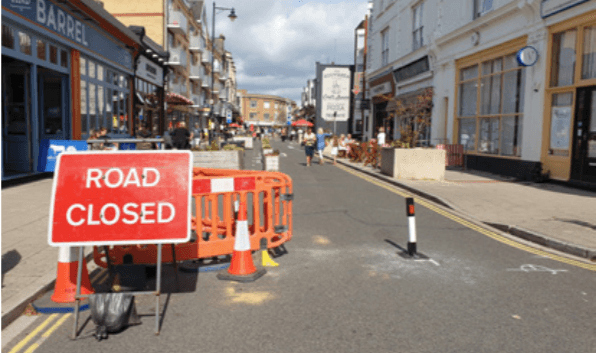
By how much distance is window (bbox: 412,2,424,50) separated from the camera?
86.4 feet

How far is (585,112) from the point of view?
13383 millimetres

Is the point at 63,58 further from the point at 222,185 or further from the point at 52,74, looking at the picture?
the point at 222,185

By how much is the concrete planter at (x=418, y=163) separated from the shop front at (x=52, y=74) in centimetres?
1055

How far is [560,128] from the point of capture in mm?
14484

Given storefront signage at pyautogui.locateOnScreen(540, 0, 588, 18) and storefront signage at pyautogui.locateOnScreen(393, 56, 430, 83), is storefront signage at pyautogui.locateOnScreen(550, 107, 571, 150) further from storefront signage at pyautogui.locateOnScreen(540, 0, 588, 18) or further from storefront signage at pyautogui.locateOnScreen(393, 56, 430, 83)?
storefront signage at pyautogui.locateOnScreen(393, 56, 430, 83)

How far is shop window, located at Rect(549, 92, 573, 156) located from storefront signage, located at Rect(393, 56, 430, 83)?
1062cm

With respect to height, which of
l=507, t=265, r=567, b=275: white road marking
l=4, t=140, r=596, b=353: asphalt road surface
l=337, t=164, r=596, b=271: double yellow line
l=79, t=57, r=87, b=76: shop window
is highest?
l=79, t=57, r=87, b=76: shop window

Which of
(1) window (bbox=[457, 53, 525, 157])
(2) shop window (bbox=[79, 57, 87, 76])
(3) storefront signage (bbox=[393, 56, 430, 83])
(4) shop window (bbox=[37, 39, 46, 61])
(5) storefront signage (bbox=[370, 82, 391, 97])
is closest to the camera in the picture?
(4) shop window (bbox=[37, 39, 46, 61])

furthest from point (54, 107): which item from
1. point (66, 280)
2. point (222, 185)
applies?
point (66, 280)

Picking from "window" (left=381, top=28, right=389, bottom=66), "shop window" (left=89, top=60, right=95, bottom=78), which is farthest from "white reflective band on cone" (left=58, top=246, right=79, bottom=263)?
"window" (left=381, top=28, right=389, bottom=66)

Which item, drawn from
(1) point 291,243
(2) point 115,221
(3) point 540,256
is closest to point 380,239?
(1) point 291,243

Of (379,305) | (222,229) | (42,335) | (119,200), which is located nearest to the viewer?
(42,335)

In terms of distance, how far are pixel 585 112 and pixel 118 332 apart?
44.5 feet

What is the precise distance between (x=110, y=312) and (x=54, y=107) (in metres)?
13.6
